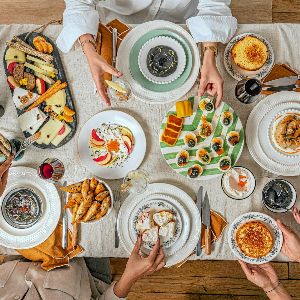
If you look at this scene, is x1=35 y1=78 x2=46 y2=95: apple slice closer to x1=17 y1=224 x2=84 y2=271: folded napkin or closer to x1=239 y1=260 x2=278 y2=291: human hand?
x1=17 y1=224 x2=84 y2=271: folded napkin

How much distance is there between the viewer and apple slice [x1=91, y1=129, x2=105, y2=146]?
150 centimetres

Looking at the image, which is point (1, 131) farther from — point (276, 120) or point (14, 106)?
point (276, 120)

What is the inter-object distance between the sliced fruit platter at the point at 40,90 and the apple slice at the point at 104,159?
13 centimetres

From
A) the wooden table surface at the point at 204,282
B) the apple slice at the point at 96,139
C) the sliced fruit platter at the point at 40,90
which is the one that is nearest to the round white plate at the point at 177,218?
the apple slice at the point at 96,139

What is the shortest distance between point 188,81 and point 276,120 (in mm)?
336

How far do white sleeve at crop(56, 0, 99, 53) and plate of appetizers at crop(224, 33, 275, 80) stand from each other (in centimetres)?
48

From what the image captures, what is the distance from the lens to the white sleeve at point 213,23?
1.44 metres

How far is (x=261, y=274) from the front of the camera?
5.16ft

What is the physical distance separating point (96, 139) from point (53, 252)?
0.43 meters

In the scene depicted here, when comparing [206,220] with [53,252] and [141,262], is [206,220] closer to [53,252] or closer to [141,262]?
Answer: [141,262]

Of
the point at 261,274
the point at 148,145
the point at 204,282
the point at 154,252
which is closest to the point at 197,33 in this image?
the point at 148,145

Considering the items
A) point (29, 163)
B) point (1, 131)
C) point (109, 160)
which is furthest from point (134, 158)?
point (1, 131)

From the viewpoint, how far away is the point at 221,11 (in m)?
1.47

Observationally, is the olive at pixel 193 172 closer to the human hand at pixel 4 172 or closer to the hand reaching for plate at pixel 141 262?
the hand reaching for plate at pixel 141 262
